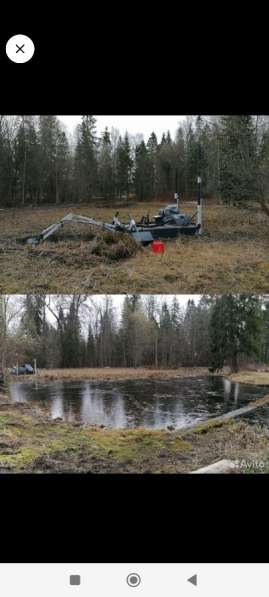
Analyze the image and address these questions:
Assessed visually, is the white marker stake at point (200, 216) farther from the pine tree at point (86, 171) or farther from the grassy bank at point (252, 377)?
the grassy bank at point (252, 377)

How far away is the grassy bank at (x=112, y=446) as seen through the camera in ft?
8.46

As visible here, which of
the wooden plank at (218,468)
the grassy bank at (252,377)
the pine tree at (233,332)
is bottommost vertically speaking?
the wooden plank at (218,468)

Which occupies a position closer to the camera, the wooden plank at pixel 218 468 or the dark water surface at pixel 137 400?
the wooden plank at pixel 218 468

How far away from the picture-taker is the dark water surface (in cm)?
267

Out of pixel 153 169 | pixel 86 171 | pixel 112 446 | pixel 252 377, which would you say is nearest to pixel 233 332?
pixel 252 377

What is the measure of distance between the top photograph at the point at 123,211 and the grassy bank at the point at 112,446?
0.82 m

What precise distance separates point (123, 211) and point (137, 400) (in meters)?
1.17

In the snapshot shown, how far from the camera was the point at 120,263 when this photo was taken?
8.79 feet

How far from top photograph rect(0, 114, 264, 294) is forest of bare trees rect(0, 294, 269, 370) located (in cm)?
10

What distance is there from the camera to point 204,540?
239cm
